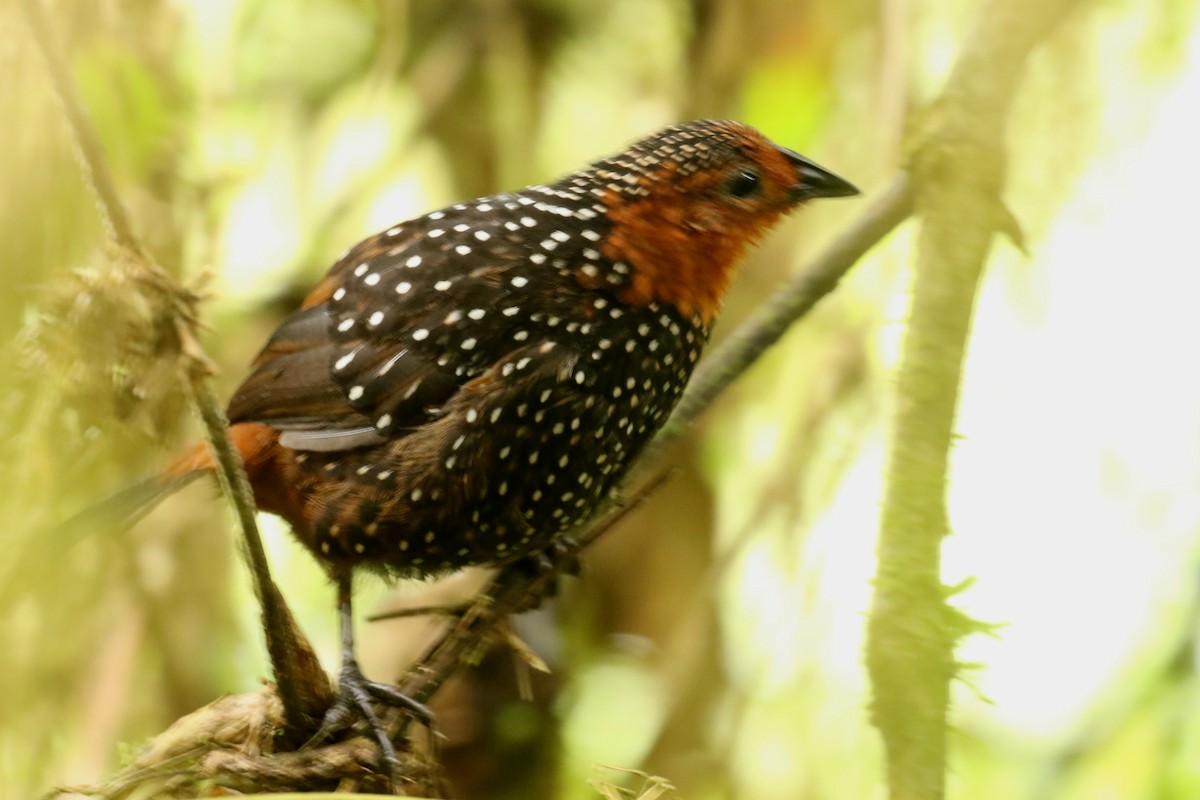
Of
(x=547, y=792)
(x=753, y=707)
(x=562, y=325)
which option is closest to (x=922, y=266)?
(x=562, y=325)

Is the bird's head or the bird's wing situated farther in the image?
the bird's head

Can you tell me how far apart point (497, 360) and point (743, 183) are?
0.62 metres

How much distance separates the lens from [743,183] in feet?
7.79

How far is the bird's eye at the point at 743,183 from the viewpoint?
236 cm

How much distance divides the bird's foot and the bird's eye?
1152 mm

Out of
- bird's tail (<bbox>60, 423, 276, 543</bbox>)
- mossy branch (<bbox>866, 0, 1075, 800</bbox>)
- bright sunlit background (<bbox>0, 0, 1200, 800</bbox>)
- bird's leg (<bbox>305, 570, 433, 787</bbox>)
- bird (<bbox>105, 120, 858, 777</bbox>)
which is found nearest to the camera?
mossy branch (<bbox>866, 0, 1075, 800</bbox>)

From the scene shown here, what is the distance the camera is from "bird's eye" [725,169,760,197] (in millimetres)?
2363

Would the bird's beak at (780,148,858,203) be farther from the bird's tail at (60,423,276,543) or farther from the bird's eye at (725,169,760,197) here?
the bird's tail at (60,423,276,543)

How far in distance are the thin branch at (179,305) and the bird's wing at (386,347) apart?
0.64m

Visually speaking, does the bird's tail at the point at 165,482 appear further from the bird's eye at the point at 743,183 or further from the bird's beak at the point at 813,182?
the bird's beak at the point at 813,182

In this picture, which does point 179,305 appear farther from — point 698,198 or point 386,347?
point 698,198

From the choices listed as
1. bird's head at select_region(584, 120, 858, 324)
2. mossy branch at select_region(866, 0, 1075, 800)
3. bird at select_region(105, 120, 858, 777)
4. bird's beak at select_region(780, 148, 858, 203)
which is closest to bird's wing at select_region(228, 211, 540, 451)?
bird at select_region(105, 120, 858, 777)

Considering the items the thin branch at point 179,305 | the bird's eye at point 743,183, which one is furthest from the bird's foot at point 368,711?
the bird's eye at point 743,183

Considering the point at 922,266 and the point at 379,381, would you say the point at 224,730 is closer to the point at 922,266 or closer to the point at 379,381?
the point at 379,381
